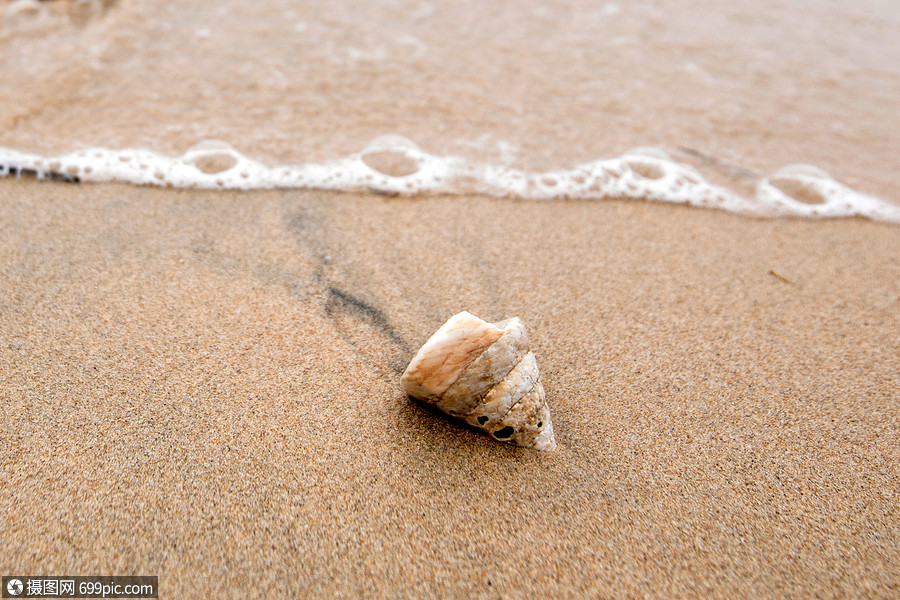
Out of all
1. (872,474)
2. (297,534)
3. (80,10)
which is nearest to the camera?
(297,534)

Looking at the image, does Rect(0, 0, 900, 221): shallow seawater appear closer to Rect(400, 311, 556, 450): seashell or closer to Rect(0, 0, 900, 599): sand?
Rect(0, 0, 900, 599): sand

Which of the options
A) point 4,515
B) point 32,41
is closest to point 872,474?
point 4,515

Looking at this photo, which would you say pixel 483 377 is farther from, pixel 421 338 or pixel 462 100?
pixel 462 100

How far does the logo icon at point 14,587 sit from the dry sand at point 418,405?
0.03 metres

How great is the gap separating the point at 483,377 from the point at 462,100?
7.22ft

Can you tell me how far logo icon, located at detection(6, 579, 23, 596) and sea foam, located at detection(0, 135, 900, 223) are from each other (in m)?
1.67

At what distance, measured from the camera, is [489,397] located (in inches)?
58.0

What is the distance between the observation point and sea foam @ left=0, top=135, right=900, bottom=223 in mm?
2549

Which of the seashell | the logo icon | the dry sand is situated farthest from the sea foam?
the logo icon

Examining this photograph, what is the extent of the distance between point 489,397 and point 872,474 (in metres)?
1.13

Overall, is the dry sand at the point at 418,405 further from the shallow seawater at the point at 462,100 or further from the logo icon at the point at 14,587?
the shallow seawater at the point at 462,100

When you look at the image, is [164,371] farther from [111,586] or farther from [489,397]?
[489,397]

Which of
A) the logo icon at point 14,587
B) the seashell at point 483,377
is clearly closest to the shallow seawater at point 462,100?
the seashell at point 483,377

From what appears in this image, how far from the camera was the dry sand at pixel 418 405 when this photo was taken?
4.55 ft
